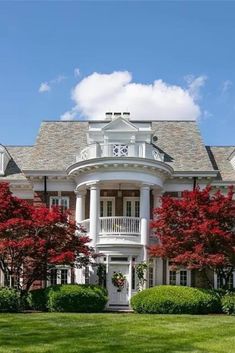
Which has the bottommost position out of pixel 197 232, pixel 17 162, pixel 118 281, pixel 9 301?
pixel 9 301

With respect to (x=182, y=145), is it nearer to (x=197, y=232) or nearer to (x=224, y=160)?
(x=224, y=160)

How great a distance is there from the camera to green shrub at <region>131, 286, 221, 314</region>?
24344 mm

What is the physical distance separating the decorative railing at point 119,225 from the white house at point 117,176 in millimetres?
51

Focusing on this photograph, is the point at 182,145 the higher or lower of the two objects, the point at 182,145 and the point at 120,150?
the higher

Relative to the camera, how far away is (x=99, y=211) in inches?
1153

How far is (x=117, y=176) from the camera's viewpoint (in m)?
28.7

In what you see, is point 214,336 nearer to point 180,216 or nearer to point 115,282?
point 180,216

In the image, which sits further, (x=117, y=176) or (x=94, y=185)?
(x=94, y=185)

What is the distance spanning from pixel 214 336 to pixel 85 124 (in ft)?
73.2

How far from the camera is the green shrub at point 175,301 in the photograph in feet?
79.9

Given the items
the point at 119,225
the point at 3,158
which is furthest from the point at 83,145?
the point at 119,225

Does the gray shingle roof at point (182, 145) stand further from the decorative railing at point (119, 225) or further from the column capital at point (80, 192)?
the column capital at point (80, 192)

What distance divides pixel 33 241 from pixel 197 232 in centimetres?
731

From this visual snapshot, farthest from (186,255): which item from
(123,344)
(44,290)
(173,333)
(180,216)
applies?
(123,344)
